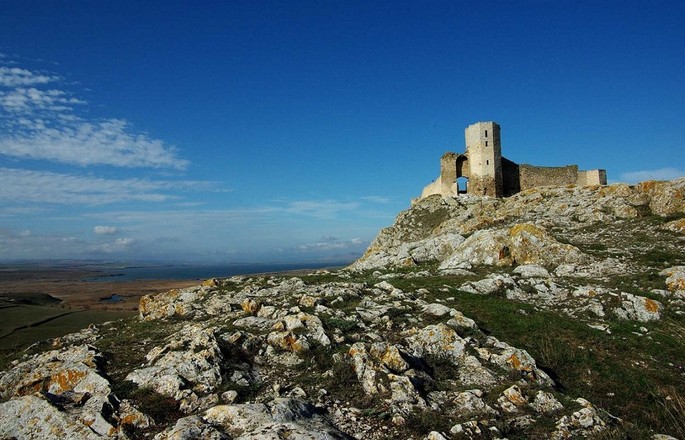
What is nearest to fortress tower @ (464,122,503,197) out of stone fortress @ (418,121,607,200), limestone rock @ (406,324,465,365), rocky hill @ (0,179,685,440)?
stone fortress @ (418,121,607,200)

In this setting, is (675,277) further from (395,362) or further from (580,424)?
(395,362)

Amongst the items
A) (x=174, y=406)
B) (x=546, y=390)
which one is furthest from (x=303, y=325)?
(x=546, y=390)

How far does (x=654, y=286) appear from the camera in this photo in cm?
1708

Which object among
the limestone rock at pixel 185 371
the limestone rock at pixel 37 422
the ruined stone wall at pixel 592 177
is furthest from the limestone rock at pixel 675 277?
the ruined stone wall at pixel 592 177

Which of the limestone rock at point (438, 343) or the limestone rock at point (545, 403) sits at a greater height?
the limestone rock at point (438, 343)

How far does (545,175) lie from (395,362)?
153 ft

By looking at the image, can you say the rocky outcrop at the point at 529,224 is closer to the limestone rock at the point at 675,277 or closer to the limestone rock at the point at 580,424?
the limestone rock at the point at 675,277

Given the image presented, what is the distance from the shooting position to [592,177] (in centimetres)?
4822

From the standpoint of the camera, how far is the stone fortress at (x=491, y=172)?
155 feet

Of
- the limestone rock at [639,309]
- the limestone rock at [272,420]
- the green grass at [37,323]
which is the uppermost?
the limestone rock at [639,309]

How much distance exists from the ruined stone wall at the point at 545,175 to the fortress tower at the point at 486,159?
13.8ft

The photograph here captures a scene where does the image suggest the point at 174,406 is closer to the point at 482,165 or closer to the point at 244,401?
the point at 244,401

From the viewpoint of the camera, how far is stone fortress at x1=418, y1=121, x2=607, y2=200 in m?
47.2

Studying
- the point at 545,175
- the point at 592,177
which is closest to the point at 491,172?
the point at 545,175
